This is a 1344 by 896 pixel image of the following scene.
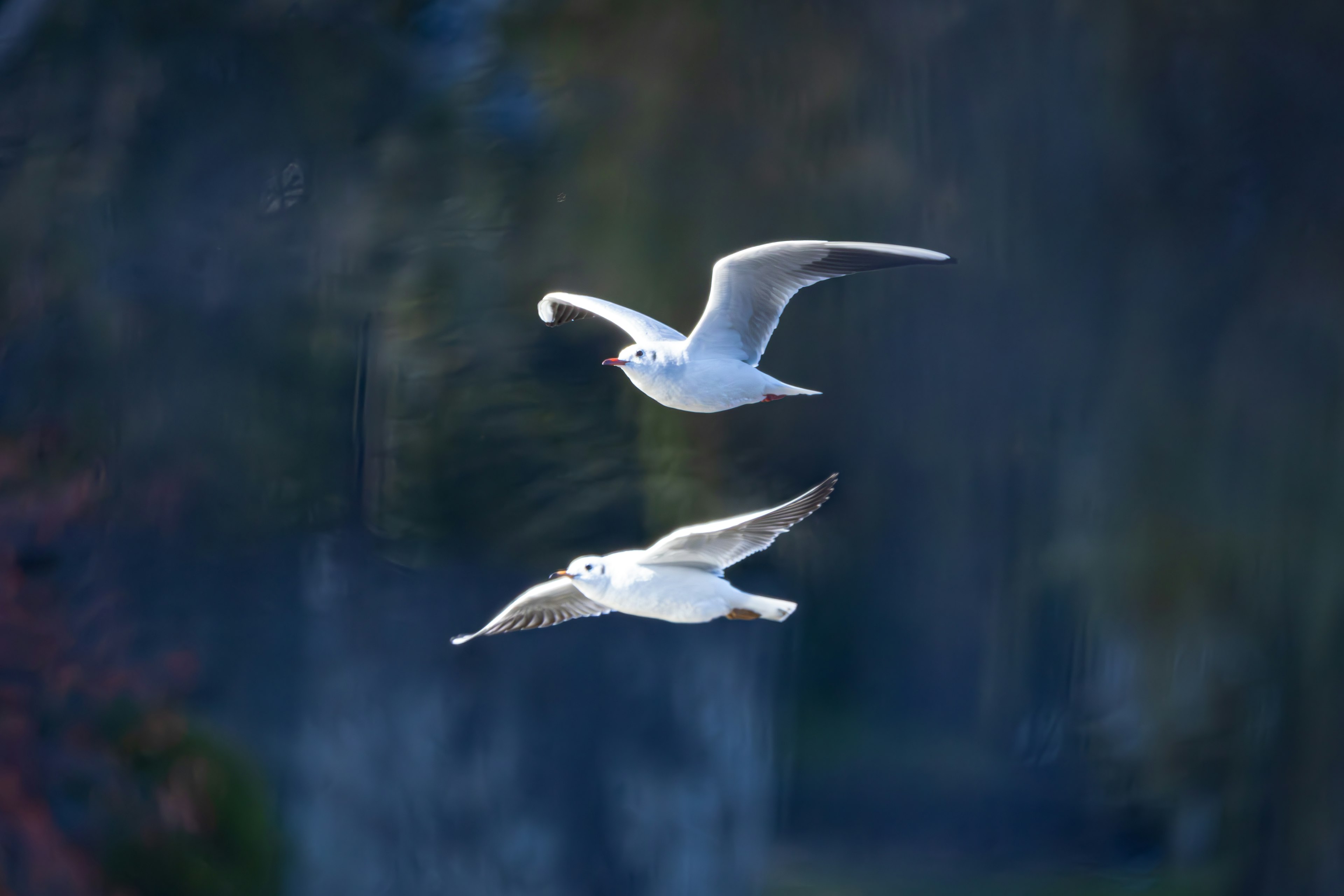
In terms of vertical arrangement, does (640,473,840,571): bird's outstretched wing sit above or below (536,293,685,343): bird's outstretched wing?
below

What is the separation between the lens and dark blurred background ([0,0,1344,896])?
7.12ft

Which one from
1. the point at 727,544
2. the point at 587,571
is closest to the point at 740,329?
the point at 727,544

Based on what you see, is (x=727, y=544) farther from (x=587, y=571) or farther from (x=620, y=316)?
(x=620, y=316)

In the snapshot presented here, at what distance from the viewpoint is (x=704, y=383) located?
5.57 ft

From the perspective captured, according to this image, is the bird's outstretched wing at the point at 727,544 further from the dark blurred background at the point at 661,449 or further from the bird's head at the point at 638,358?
the dark blurred background at the point at 661,449

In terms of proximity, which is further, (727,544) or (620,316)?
(620,316)

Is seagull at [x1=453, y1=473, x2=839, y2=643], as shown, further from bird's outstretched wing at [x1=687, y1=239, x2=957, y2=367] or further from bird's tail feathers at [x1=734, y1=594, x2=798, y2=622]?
bird's outstretched wing at [x1=687, y1=239, x2=957, y2=367]

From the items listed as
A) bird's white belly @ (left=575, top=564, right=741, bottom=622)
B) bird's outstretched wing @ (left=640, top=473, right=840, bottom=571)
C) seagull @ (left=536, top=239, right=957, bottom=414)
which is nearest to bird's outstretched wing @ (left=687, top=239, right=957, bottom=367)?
seagull @ (left=536, top=239, right=957, bottom=414)

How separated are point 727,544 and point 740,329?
1.17 ft

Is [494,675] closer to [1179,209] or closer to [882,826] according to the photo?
[882,826]

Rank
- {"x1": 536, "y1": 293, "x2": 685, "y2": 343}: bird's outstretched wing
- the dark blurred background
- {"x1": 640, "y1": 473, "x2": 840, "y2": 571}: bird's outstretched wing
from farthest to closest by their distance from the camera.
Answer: the dark blurred background
{"x1": 536, "y1": 293, "x2": 685, "y2": 343}: bird's outstretched wing
{"x1": 640, "y1": 473, "x2": 840, "y2": 571}: bird's outstretched wing

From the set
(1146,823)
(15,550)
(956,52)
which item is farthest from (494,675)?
(956,52)

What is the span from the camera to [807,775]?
7.19ft

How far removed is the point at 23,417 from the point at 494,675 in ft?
3.86
